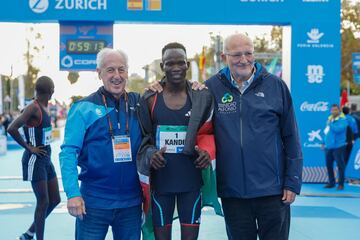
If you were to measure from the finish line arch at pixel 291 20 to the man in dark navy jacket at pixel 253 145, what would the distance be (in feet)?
23.5

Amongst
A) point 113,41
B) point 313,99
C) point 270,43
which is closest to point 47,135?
point 113,41

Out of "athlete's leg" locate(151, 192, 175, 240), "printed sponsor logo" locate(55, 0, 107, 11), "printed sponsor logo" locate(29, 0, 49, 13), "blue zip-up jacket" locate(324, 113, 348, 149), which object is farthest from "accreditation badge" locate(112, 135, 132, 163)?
"blue zip-up jacket" locate(324, 113, 348, 149)

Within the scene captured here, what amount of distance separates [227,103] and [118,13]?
7.56 meters

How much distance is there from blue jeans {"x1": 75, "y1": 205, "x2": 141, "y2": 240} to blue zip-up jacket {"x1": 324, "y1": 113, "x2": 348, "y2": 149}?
789 centimetres

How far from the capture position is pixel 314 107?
36.9ft

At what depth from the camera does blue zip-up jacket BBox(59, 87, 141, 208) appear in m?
Result: 3.51

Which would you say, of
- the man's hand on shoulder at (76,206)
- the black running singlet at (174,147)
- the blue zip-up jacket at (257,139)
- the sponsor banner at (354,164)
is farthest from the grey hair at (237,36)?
the sponsor banner at (354,164)

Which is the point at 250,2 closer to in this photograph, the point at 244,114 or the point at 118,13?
the point at 118,13

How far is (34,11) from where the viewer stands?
10.6 metres

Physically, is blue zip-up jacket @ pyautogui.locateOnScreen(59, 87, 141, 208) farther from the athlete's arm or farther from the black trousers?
the athlete's arm

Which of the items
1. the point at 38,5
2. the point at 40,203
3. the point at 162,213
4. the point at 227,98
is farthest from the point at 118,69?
the point at 38,5

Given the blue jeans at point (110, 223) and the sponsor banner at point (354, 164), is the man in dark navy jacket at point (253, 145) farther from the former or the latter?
the sponsor banner at point (354, 164)

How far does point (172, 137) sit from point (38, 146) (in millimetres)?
2661

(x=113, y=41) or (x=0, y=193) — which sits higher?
(x=113, y=41)
